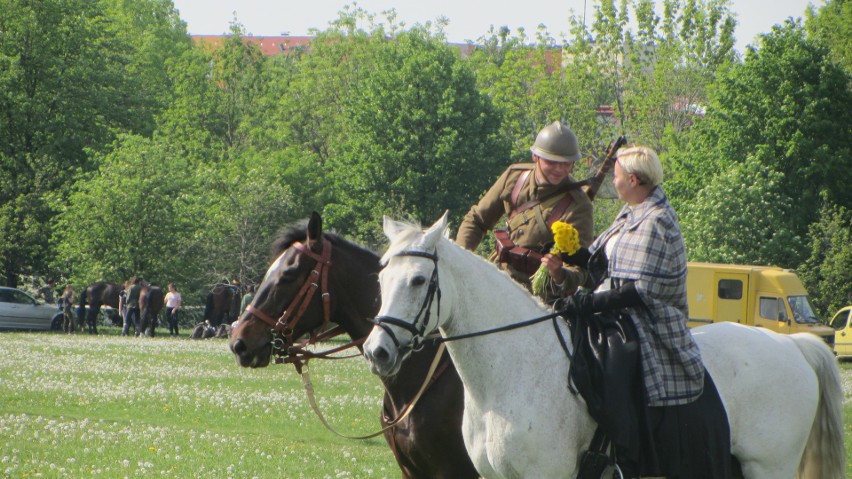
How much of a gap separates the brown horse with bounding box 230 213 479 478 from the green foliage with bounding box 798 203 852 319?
109 ft

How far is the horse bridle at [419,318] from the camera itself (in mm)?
5473

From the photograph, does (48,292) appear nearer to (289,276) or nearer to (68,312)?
(68,312)

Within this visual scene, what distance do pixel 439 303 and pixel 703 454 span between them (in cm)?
186

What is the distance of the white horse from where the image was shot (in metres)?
5.65

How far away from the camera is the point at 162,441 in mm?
12875

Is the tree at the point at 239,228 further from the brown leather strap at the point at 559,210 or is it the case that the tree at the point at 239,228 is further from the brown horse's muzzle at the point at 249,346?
the brown leather strap at the point at 559,210

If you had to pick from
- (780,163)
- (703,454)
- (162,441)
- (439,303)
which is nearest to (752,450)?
(703,454)

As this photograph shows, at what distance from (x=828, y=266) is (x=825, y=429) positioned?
3331cm

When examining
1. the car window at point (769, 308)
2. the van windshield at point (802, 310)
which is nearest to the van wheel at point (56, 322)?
the car window at point (769, 308)

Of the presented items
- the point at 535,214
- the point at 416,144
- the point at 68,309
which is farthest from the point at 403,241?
the point at 416,144

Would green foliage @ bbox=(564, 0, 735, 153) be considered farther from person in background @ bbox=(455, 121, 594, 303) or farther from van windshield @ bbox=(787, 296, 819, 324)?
person in background @ bbox=(455, 121, 594, 303)

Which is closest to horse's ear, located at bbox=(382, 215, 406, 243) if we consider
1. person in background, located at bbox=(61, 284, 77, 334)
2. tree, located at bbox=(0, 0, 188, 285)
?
person in background, located at bbox=(61, 284, 77, 334)

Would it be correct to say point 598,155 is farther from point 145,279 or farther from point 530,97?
point 145,279

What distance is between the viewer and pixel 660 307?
6293 millimetres
